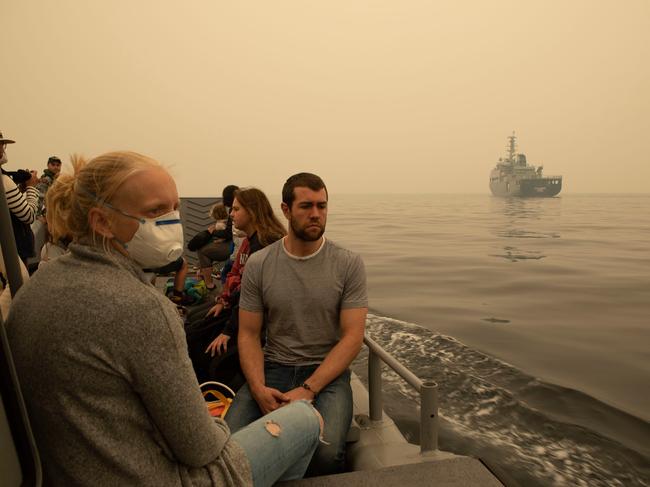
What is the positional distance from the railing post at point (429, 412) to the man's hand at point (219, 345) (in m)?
1.40

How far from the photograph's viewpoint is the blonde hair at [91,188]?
1.12 metres

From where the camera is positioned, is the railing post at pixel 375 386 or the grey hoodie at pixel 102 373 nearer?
the grey hoodie at pixel 102 373

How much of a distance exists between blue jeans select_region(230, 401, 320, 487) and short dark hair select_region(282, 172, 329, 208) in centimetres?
133

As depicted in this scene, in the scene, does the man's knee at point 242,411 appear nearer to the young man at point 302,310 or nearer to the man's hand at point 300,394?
the young man at point 302,310

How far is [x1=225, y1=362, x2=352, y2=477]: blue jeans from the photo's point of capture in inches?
81.4

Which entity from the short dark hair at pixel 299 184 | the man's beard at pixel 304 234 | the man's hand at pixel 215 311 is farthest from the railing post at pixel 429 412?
the man's hand at pixel 215 311

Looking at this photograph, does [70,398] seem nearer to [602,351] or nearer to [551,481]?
[551,481]

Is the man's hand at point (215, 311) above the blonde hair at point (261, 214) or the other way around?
the other way around

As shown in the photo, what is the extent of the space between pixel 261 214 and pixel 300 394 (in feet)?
5.07

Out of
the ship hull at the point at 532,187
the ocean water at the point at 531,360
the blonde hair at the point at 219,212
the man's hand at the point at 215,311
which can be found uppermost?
the ship hull at the point at 532,187

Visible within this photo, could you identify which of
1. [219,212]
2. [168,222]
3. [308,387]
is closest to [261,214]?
[308,387]

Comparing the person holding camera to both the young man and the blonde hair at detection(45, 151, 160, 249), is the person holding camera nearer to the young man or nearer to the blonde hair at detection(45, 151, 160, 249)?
the young man

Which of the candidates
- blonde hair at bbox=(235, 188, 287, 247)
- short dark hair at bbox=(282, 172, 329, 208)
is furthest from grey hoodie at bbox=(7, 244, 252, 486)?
blonde hair at bbox=(235, 188, 287, 247)

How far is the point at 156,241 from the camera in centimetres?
120
